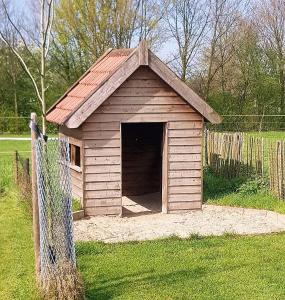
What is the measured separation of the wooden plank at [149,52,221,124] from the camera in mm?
11453

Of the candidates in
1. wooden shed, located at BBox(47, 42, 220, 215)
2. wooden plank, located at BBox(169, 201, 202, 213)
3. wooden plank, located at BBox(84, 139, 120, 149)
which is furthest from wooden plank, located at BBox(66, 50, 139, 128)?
wooden plank, located at BBox(169, 201, 202, 213)

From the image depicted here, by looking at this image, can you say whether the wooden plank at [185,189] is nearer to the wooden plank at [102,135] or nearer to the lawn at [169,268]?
the wooden plank at [102,135]

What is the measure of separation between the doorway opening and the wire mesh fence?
25.9ft

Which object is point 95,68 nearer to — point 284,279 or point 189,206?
point 189,206

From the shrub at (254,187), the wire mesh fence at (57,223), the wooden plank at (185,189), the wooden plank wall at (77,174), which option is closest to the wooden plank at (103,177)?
the wooden plank wall at (77,174)

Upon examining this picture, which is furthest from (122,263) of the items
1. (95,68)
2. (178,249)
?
(95,68)

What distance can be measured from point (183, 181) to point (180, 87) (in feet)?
7.08

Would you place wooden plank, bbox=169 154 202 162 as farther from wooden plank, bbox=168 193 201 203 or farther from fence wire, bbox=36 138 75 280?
fence wire, bbox=36 138 75 280

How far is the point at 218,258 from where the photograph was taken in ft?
27.4

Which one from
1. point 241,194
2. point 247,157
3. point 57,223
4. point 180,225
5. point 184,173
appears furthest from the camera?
point 247,157

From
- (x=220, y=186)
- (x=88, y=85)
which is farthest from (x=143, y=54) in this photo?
(x=220, y=186)

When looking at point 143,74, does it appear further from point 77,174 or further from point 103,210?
point 103,210

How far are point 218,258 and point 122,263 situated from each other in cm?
153

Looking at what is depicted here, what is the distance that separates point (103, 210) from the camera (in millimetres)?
11617
